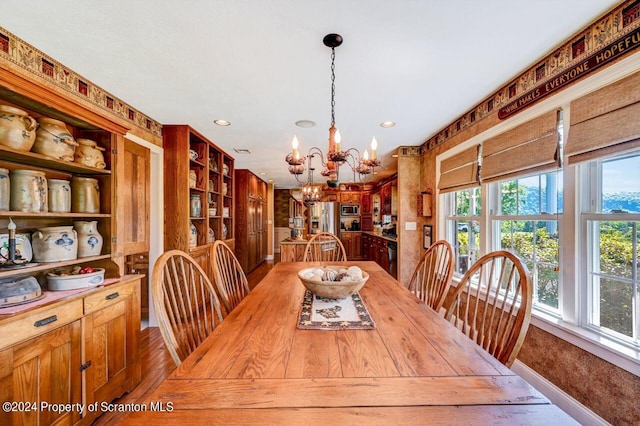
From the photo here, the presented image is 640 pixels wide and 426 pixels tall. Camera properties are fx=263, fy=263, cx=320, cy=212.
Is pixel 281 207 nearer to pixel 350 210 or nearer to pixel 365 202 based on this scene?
Result: pixel 350 210

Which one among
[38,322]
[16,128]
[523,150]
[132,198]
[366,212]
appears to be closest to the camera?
[38,322]

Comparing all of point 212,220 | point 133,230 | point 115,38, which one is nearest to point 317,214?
point 212,220

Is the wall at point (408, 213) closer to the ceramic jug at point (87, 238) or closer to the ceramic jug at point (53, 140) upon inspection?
the ceramic jug at point (87, 238)

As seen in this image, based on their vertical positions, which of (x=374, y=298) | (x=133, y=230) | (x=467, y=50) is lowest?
(x=374, y=298)

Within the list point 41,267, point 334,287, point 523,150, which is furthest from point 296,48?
point 41,267

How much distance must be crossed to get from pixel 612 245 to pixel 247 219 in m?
5.36

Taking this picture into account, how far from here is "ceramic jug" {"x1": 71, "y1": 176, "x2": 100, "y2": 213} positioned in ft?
5.76

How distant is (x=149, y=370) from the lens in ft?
7.14

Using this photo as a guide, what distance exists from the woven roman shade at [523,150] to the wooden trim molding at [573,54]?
240mm

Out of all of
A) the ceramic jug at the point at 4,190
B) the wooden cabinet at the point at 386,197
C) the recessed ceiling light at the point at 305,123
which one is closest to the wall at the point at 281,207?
the wooden cabinet at the point at 386,197

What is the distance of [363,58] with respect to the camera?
1.74 metres

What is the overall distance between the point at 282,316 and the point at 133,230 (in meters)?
Result: 1.60

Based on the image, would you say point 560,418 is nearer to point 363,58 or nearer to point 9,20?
point 363,58

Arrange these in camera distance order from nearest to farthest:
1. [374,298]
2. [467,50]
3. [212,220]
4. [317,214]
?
[374,298]
[467,50]
[212,220]
[317,214]
